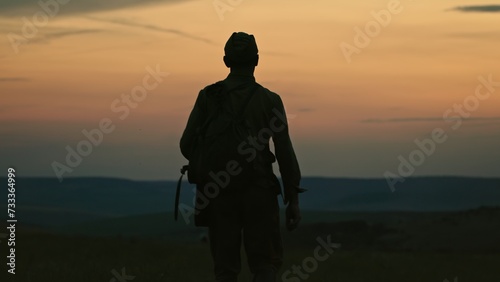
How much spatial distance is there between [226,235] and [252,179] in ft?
1.99

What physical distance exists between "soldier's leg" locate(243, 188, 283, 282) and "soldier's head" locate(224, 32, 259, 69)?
3.83 feet

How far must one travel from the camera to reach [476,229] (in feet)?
130

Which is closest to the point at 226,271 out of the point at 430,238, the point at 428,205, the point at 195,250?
the point at 195,250

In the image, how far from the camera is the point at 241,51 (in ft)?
35.5

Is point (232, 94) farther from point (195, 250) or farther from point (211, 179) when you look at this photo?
point (195, 250)

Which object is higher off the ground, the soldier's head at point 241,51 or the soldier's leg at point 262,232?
the soldier's head at point 241,51

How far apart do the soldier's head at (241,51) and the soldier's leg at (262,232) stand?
1168mm

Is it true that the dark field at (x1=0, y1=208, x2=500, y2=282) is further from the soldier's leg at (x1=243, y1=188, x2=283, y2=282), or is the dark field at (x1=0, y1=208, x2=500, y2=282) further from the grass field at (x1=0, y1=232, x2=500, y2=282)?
the soldier's leg at (x1=243, y1=188, x2=283, y2=282)

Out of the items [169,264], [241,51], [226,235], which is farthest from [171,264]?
[241,51]

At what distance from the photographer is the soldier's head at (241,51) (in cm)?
1083

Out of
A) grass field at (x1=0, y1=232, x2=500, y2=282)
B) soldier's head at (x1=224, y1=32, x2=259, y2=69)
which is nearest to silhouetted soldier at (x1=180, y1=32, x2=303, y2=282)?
soldier's head at (x1=224, y1=32, x2=259, y2=69)

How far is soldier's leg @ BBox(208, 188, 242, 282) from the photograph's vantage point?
10.8m

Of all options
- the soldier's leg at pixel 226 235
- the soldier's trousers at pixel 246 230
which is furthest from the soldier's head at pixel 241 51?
the soldier's leg at pixel 226 235

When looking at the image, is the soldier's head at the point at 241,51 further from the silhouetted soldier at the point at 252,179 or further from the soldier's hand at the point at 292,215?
the soldier's hand at the point at 292,215
